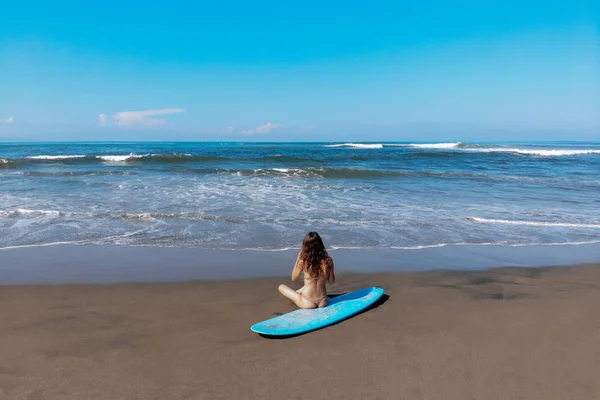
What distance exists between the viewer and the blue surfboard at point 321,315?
12.9 feet

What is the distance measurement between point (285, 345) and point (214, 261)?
115 inches

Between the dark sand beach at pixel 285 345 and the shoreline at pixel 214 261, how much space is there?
1.25 feet

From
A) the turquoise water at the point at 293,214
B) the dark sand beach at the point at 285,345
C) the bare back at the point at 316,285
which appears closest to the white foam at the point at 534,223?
the turquoise water at the point at 293,214

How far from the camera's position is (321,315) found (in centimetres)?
432

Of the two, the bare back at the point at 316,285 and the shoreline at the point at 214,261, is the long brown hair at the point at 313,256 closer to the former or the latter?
the bare back at the point at 316,285

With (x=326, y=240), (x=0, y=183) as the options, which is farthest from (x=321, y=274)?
(x=0, y=183)

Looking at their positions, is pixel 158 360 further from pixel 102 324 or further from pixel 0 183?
pixel 0 183

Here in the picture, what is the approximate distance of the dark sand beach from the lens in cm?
311

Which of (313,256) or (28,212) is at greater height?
(313,256)

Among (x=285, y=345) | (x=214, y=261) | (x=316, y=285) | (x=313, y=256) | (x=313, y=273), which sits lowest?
(x=285, y=345)

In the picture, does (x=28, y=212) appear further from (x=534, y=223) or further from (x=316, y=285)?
(x=534, y=223)

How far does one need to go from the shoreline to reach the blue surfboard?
1.21 m

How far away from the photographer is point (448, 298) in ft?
16.3

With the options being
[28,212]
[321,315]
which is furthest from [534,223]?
[28,212]
